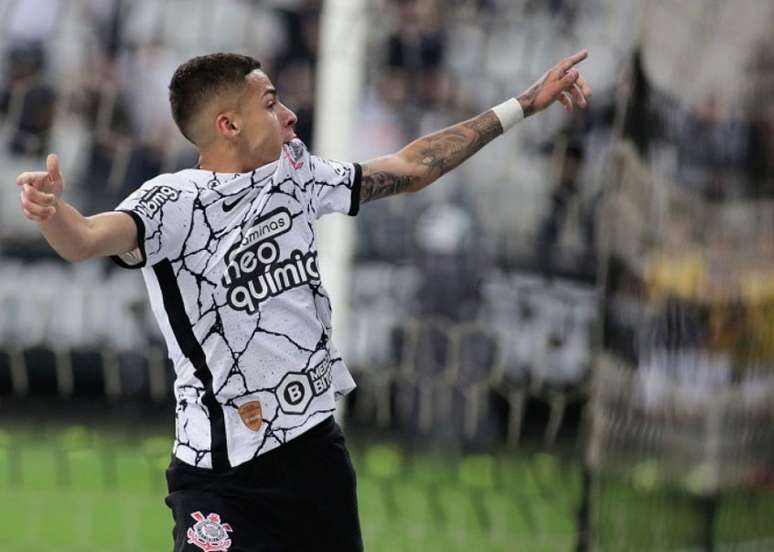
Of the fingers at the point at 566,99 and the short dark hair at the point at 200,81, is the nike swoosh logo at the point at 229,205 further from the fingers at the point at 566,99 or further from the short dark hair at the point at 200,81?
the fingers at the point at 566,99

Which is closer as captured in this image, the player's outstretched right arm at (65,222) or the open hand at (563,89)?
the player's outstretched right arm at (65,222)

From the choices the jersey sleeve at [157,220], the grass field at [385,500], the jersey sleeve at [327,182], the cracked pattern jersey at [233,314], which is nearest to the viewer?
the jersey sleeve at [157,220]

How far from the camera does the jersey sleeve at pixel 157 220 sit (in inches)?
141

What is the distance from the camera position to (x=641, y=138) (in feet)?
18.7

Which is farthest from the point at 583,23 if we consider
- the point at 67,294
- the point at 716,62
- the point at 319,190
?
the point at 319,190

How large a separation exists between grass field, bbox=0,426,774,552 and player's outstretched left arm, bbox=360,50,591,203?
7.95 feet

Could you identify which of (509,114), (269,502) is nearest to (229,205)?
(269,502)

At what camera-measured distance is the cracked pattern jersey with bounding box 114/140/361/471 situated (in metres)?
3.71

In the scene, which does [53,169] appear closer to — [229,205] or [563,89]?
[229,205]

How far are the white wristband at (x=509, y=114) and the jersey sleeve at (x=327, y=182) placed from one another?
0.50m

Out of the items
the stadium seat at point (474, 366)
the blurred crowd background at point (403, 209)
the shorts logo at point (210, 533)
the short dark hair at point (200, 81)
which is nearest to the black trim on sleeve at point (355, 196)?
the short dark hair at point (200, 81)

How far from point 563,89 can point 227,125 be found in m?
1.10

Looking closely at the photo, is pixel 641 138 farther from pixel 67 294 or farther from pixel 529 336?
pixel 67 294

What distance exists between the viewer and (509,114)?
4.38 m
